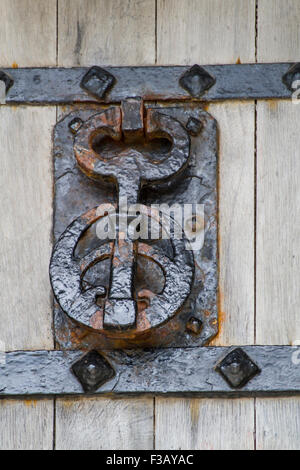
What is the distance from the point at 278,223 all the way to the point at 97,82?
0.38m

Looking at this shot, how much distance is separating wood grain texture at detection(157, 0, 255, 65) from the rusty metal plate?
0.10 m

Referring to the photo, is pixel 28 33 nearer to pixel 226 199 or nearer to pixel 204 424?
pixel 226 199

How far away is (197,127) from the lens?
1.34 m

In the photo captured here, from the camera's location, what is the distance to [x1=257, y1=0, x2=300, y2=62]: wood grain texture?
1.38 metres

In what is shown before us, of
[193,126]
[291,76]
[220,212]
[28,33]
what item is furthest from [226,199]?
[28,33]

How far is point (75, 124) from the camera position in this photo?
4.42 feet

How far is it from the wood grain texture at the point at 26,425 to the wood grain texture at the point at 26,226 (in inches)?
3.6

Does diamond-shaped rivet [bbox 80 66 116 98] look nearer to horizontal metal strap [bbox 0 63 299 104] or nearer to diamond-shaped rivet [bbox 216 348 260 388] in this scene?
horizontal metal strap [bbox 0 63 299 104]

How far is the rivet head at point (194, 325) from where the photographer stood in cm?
127

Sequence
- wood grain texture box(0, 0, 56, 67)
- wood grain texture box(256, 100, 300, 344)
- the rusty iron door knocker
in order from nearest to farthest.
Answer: the rusty iron door knocker < wood grain texture box(256, 100, 300, 344) < wood grain texture box(0, 0, 56, 67)

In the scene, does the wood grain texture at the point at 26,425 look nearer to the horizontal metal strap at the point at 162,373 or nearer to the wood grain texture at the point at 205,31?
the horizontal metal strap at the point at 162,373

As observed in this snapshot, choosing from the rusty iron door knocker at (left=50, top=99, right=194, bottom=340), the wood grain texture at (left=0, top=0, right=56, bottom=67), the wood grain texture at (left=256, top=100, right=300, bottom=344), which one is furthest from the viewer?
the wood grain texture at (left=0, top=0, right=56, bottom=67)

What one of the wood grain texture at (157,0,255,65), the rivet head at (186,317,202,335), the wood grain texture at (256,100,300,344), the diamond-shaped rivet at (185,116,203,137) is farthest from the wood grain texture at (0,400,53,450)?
the wood grain texture at (157,0,255,65)

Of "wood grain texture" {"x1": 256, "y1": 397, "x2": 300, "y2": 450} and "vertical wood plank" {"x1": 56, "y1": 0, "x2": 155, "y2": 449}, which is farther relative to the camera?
"vertical wood plank" {"x1": 56, "y1": 0, "x2": 155, "y2": 449}
